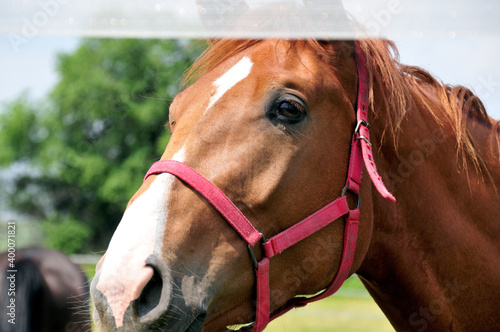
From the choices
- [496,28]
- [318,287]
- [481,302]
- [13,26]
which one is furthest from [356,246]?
[13,26]

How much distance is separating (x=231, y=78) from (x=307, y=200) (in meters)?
0.61

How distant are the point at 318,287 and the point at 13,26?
1.84 m

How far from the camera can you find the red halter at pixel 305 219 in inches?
68.9

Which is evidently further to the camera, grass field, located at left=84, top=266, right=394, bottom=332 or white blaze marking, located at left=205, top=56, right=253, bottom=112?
grass field, located at left=84, top=266, right=394, bottom=332

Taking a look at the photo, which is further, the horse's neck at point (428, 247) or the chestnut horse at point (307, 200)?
the horse's neck at point (428, 247)

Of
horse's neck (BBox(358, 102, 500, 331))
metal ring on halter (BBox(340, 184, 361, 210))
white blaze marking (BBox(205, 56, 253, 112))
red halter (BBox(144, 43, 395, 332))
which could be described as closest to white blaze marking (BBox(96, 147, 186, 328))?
red halter (BBox(144, 43, 395, 332))

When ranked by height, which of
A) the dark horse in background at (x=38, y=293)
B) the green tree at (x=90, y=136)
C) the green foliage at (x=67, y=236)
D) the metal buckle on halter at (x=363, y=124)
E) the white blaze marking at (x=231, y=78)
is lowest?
the metal buckle on halter at (x=363, y=124)

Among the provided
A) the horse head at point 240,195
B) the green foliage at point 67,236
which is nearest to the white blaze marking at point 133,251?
the horse head at point 240,195

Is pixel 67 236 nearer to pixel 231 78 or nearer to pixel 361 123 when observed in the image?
pixel 231 78

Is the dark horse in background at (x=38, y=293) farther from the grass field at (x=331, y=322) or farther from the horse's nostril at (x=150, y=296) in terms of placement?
the grass field at (x=331, y=322)

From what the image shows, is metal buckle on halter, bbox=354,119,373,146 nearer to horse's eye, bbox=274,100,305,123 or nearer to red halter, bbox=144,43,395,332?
red halter, bbox=144,43,395,332

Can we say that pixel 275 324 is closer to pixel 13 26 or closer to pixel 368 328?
pixel 368 328

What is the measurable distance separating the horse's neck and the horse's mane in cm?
12

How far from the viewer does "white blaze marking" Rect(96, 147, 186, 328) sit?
5.05ft
